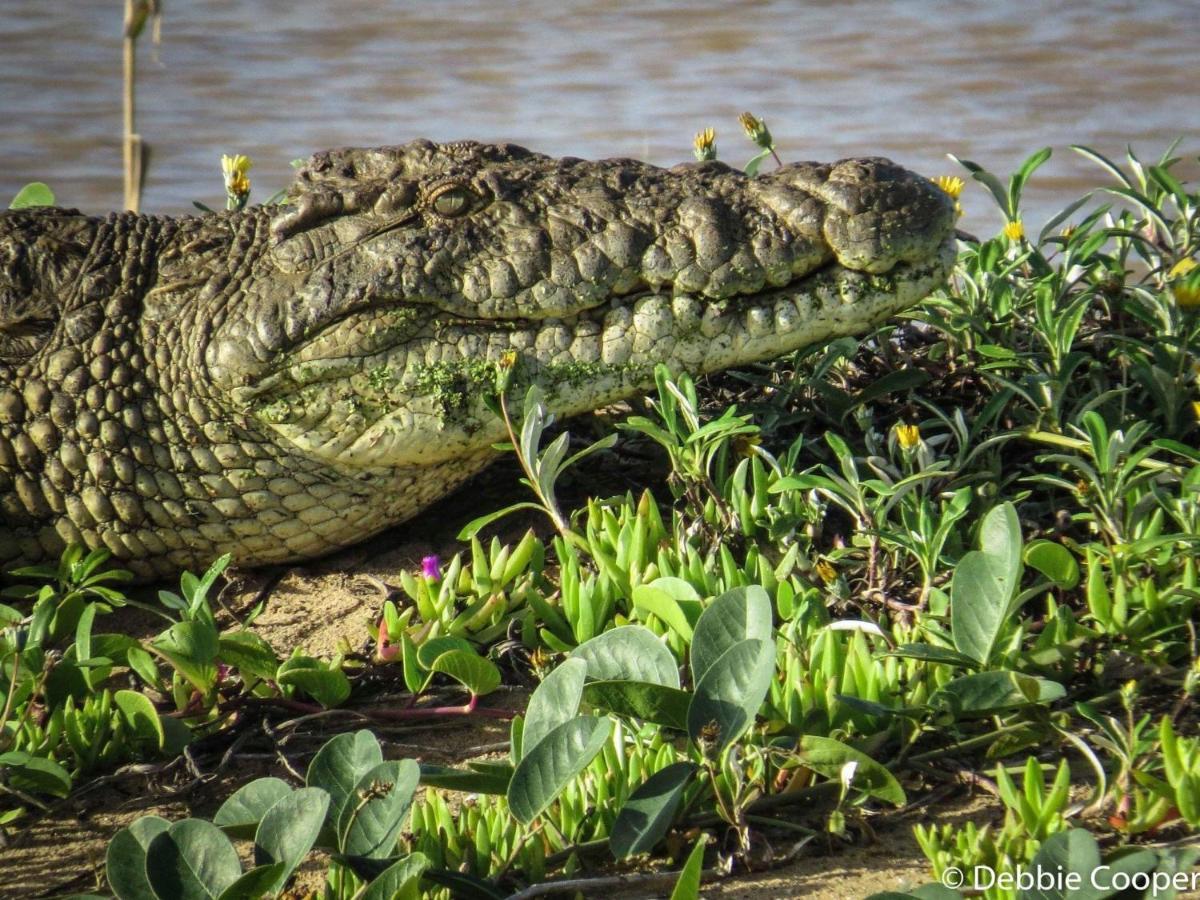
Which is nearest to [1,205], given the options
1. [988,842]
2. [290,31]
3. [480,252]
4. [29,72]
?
[29,72]

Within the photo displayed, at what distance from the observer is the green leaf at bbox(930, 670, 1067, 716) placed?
7.34ft

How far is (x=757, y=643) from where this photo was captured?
7.11 ft

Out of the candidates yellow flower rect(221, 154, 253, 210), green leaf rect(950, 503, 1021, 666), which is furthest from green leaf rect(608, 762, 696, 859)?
yellow flower rect(221, 154, 253, 210)

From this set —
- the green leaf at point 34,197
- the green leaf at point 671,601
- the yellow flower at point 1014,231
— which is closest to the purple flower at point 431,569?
the green leaf at point 671,601

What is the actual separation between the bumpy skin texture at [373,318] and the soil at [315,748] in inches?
3.9

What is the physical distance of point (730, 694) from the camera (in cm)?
214

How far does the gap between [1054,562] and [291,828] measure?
4.54 ft

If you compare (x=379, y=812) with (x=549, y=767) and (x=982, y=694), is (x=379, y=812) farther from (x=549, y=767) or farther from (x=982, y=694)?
(x=982, y=694)

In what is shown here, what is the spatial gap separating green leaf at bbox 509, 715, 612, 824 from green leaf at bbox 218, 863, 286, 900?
1.09 ft

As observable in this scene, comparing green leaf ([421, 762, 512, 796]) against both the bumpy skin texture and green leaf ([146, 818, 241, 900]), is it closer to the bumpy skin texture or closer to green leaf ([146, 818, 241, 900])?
green leaf ([146, 818, 241, 900])

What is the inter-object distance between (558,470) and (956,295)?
49.0 inches

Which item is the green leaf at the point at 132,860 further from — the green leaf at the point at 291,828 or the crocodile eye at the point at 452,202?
the crocodile eye at the point at 452,202

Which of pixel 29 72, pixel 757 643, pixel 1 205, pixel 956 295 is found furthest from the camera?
pixel 29 72

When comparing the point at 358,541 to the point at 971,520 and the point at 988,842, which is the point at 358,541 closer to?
the point at 971,520
